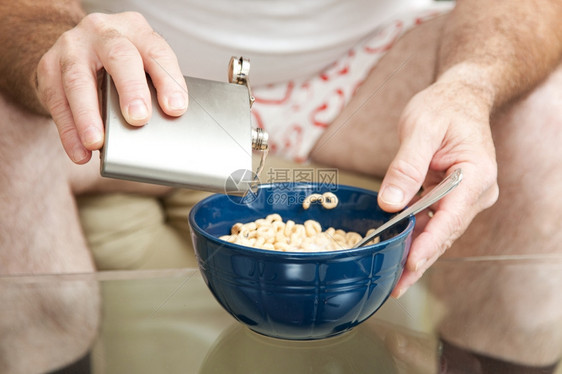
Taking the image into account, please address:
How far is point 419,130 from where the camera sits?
683 millimetres

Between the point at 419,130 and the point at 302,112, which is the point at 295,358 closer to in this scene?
the point at 419,130

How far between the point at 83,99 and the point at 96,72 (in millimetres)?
73

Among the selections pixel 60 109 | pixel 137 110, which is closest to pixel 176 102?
pixel 137 110

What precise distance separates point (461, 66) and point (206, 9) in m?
0.48

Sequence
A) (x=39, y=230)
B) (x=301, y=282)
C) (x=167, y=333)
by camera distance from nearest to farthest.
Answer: (x=301, y=282)
(x=167, y=333)
(x=39, y=230)

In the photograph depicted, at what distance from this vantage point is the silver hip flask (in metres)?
0.51

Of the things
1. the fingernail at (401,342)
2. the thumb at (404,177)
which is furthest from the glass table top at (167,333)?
the thumb at (404,177)

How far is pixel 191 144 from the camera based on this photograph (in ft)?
1.73

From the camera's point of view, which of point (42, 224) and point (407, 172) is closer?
point (407, 172)

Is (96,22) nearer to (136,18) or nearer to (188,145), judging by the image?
(136,18)

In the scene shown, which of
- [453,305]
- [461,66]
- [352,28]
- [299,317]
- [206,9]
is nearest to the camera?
[299,317]

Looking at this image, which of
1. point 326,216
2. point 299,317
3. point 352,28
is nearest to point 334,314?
point 299,317

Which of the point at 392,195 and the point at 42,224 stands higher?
the point at 392,195

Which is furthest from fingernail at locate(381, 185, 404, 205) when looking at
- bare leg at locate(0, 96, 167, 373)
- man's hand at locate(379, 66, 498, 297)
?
bare leg at locate(0, 96, 167, 373)
